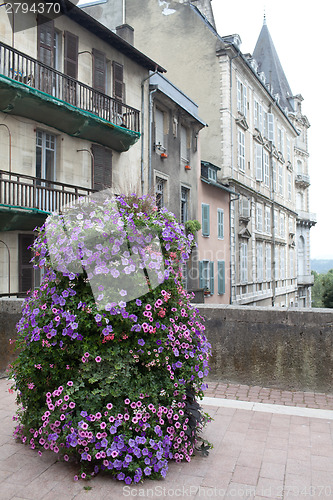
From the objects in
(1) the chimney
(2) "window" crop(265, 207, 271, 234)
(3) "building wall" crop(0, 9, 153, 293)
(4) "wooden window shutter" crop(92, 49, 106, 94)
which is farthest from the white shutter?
(2) "window" crop(265, 207, 271, 234)

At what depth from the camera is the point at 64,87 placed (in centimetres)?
1330

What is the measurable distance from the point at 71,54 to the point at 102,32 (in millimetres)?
1640

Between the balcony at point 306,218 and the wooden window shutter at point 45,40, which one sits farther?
the balcony at point 306,218

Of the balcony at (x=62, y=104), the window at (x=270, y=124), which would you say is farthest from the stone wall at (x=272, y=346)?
the window at (x=270, y=124)

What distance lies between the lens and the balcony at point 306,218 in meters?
44.8

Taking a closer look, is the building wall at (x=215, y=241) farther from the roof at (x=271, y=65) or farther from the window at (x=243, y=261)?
the roof at (x=271, y=65)

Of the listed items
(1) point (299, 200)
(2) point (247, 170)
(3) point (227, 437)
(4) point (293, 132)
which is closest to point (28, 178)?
(3) point (227, 437)

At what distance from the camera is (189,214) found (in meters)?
20.8

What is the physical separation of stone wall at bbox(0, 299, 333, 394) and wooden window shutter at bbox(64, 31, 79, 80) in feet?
33.7

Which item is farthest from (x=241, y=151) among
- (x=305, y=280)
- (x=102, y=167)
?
(x=305, y=280)

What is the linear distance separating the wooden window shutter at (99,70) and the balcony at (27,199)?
13.0ft

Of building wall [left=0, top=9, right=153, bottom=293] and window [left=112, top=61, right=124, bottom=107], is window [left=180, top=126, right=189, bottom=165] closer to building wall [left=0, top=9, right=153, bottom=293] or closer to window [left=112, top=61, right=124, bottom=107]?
building wall [left=0, top=9, right=153, bottom=293]

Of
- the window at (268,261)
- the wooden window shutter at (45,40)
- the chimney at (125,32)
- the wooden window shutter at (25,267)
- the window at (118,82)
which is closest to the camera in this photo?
the wooden window shutter at (25,267)

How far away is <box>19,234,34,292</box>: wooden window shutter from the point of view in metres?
12.6
